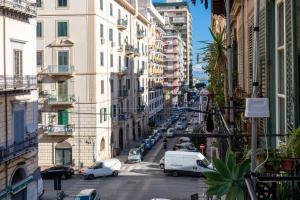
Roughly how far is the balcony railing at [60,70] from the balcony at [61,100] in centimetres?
188

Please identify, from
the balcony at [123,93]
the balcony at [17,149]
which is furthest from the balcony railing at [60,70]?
the balcony at [17,149]

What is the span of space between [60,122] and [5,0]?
1769 cm

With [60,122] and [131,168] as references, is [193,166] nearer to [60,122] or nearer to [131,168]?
[131,168]

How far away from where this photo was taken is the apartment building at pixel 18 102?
24.9 metres

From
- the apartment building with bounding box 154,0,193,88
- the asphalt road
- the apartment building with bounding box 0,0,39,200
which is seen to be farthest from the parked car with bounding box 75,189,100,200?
the apartment building with bounding box 154,0,193,88

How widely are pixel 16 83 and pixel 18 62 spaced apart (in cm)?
143

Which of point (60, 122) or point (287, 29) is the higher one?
point (287, 29)

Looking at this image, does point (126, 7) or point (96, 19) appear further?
point (126, 7)

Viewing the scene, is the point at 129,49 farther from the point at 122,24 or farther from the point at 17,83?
the point at 17,83

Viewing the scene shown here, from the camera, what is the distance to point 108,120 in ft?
150

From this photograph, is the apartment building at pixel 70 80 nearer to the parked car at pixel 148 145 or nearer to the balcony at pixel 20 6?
the parked car at pixel 148 145

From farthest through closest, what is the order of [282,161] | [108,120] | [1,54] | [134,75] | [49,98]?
1. [134,75]
2. [108,120]
3. [49,98]
4. [1,54]
5. [282,161]

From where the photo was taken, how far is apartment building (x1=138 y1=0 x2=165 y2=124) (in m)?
71.9

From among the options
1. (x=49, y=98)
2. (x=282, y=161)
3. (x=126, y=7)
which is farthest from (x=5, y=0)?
(x=126, y=7)
